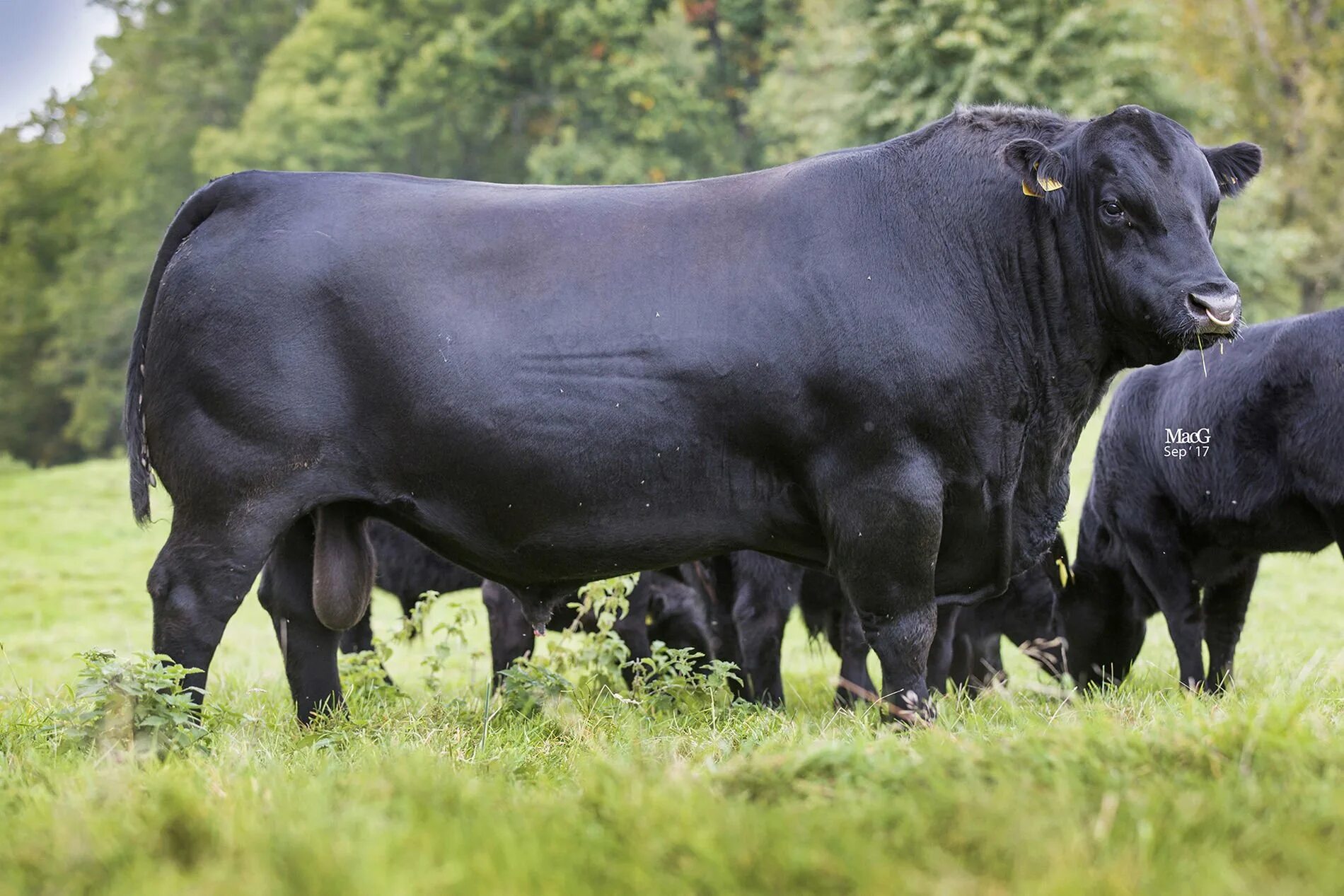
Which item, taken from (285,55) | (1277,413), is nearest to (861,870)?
(1277,413)

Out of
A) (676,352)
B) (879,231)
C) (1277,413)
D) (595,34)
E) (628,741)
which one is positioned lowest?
(628,741)

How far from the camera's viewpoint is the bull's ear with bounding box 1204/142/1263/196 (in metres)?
4.88

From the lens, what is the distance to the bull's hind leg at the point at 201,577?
4336 millimetres

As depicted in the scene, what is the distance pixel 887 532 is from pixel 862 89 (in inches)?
1007

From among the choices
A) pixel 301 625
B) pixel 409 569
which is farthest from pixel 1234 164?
pixel 409 569

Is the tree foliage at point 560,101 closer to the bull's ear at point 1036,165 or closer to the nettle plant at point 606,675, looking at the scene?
the nettle plant at point 606,675

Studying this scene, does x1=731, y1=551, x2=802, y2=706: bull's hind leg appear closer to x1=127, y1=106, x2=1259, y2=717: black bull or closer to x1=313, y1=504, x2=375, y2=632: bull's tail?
x1=127, y1=106, x2=1259, y2=717: black bull

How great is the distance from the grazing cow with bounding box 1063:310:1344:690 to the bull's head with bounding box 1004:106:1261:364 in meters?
1.87

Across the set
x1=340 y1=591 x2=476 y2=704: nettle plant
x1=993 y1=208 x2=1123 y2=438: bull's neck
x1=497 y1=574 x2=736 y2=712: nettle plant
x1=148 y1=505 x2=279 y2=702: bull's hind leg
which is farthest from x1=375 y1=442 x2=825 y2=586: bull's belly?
x1=340 y1=591 x2=476 y2=704: nettle plant

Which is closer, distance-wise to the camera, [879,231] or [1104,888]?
[1104,888]

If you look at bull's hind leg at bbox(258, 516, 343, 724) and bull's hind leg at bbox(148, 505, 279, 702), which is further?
bull's hind leg at bbox(258, 516, 343, 724)

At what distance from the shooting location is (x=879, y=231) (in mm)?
4512

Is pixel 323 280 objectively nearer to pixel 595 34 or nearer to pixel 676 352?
pixel 676 352

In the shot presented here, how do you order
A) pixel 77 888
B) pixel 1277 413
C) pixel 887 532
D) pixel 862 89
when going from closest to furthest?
1. pixel 77 888
2. pixel 887 532
3. pixel 1277 413
4. pixel 862 89
